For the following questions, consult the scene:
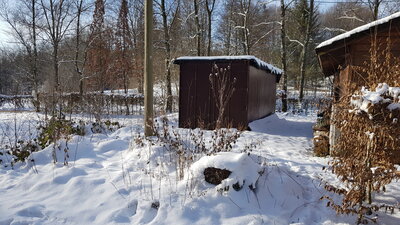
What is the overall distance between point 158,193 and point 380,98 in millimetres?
2671

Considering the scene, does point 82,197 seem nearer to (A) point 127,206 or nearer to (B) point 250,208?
(A) point 127,206

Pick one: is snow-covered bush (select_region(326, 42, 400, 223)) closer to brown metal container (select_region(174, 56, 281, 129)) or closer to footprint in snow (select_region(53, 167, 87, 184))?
footprint in snow (select_region(53, 167, 87, 184))

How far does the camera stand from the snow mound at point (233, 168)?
3409 millimetres

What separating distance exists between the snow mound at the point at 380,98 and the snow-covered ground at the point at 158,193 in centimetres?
129

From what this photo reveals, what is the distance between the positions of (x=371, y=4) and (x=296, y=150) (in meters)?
13.4

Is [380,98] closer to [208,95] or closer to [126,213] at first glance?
[126,213]

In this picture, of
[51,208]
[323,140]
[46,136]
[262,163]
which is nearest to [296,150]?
[323,140]

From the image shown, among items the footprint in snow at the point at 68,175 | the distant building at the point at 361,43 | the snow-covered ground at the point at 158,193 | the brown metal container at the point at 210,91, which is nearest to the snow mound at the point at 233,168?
the snow-covered ground at the point at 158,193

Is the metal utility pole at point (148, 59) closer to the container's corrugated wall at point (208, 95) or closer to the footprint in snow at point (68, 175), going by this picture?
the footprint in snow at point (68, 175)

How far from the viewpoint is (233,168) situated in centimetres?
348

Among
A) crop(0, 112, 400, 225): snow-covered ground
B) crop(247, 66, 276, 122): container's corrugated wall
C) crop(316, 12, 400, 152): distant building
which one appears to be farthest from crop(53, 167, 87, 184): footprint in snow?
crop(247, 66, 276, 122): container's corrugated wall

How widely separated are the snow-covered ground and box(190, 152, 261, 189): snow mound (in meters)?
0.01

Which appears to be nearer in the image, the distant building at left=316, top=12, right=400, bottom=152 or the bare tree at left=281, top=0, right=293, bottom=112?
the distant building at left=316, top=12, right=400, bottom=152

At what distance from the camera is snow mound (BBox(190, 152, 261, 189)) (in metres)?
3.41
